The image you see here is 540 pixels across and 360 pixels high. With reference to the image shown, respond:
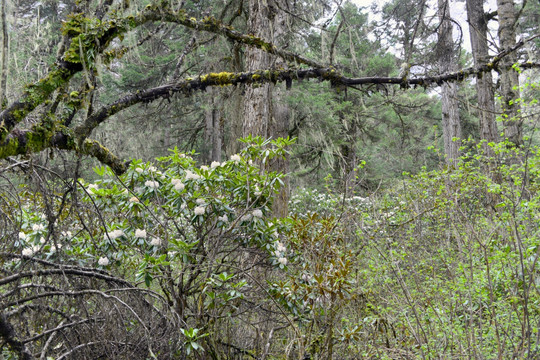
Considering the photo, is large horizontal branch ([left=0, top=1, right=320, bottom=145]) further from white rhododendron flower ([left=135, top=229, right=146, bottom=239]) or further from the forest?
white rhododendron flower ([left=135, top=229, right=146, bottom=239])

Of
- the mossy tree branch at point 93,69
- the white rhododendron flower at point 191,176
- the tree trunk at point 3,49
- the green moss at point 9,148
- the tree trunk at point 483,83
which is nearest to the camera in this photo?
the tree trunk at point 3,49

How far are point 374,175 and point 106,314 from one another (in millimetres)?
14511

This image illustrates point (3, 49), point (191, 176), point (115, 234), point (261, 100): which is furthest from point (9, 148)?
point (261, 100)

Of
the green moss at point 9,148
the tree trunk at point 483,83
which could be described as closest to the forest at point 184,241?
the green moss at point 9,148

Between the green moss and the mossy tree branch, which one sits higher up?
the mossy tree branch

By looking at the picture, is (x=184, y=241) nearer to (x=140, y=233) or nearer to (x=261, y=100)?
(x=140, y=233)

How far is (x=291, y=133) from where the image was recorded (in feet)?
27.4

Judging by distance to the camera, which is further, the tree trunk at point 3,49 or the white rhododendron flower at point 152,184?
the white rhododendron flower at point 152,184

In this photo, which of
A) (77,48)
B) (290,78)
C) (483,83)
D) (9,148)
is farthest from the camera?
(483,83)

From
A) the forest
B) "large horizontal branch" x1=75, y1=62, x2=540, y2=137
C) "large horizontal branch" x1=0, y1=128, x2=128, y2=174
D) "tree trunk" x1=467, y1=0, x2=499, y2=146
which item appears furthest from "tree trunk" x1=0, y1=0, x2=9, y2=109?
"tree trunk" x1=467, y1=0, x2=499, y2=146

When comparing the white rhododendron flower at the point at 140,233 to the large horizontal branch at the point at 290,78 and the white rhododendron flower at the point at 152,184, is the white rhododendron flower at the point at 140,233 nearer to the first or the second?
the white rhododendron flower at the point at 152,184

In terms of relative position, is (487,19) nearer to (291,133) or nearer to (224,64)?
(291,133)

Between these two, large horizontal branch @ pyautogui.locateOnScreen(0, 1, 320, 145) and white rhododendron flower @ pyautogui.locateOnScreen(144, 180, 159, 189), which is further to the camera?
white rhododendron flower @ pyautogui.locateOnScreen(144, 180, 159, 189)

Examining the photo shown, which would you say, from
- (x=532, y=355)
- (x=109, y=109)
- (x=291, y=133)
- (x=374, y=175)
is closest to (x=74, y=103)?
(x=109, y=109)
